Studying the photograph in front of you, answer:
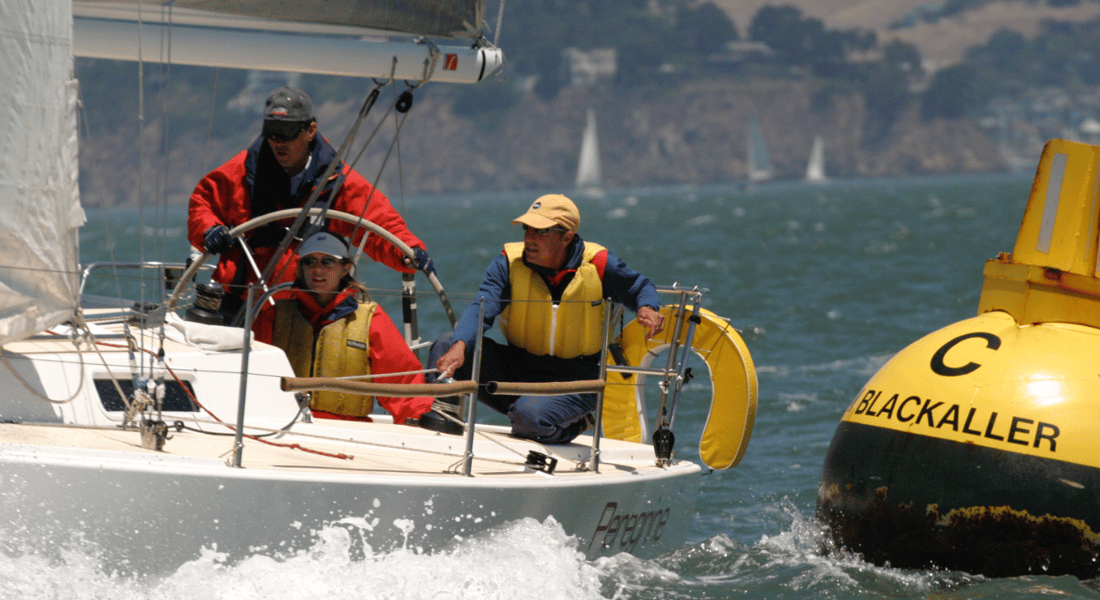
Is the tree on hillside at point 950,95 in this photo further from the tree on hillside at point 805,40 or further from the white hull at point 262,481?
the white hull at point 262,481

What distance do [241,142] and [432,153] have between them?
49896mm

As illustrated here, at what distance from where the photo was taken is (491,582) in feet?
13.6

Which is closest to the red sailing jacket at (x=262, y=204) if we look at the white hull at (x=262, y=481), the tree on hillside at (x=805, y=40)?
the white hull at (x=262, y=481)

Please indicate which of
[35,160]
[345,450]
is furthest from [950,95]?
[35,160]

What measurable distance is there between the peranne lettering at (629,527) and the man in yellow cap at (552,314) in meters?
0.43

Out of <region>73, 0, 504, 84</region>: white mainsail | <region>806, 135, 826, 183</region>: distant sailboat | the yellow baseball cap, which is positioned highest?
<region>73, 0, 504, 84</region>: white mainsail

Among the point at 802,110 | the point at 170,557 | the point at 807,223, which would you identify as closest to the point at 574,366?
the point at 170,557

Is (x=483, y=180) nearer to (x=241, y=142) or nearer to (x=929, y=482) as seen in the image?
(x=241, y=142)

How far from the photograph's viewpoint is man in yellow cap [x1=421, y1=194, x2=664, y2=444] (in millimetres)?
5035

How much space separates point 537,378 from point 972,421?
1.54 m

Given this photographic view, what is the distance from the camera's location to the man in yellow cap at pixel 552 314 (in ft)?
16.5

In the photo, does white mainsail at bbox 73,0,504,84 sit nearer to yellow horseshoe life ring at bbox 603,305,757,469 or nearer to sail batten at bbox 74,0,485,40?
sail batten at bbox 74,0,485,40

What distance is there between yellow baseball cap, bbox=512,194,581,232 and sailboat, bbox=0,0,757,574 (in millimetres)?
479

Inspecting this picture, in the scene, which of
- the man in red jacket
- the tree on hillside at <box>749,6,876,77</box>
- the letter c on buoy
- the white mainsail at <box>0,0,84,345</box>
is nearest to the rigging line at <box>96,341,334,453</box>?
the white mainsail at <box>0,0,84,345</box>
